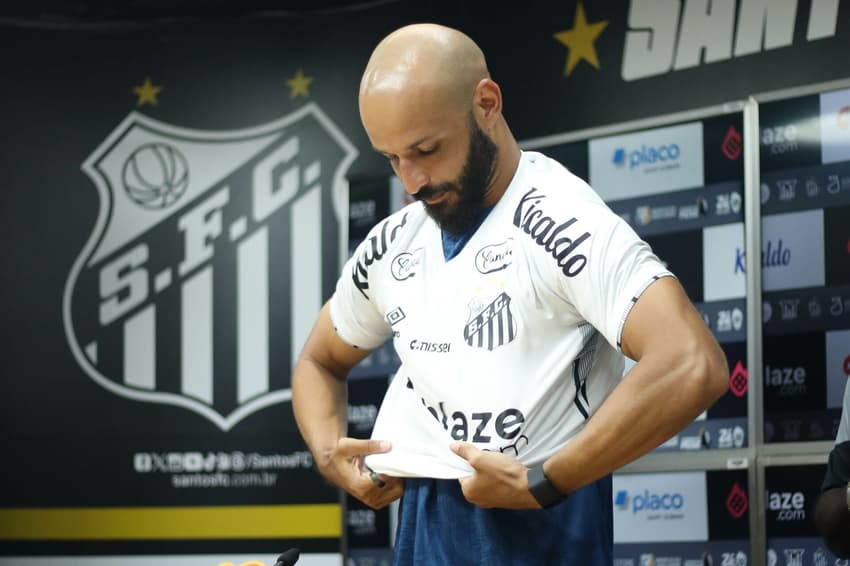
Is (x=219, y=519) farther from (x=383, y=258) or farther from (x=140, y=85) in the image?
(x=383, y=258)

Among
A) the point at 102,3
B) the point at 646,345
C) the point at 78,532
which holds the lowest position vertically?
the point at 78,532

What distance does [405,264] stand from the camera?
1.81 m

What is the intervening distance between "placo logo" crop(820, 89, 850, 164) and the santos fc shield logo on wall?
6.95 feet

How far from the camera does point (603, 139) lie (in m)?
3.75

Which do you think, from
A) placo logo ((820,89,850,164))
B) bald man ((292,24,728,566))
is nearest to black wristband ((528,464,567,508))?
bald man ((292,24,728,566))

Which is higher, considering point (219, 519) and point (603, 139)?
point (603, 139)

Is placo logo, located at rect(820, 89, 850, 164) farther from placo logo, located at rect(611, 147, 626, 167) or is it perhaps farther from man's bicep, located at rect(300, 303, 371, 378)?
man's bicep, located at rect(300, 303, 371, 378)

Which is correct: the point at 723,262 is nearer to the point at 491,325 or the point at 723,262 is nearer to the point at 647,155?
the point at 647,155

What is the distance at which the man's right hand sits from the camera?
1742 mm

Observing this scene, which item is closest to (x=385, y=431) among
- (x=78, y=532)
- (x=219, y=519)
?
(x=219, y=519)

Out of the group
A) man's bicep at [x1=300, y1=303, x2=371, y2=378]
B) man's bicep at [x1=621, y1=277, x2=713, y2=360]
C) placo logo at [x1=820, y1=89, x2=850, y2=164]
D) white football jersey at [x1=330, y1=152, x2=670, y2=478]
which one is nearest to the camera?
man's bicep at [x1=621, y1=277, x2=713, y2=360]

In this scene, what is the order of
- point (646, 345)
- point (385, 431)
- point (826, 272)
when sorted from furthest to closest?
point (826, 272), point (385, 431), point (646, 345)

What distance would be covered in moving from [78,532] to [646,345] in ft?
13.8

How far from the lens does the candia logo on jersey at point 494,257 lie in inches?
64.9
